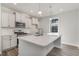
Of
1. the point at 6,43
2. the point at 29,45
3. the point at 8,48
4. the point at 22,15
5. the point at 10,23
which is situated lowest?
the point at 8,48

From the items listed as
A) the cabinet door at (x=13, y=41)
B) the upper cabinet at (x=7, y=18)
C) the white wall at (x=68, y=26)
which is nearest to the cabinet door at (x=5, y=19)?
the upper cabinet at (x=7, y=18)

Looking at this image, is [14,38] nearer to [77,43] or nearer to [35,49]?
[35,49]

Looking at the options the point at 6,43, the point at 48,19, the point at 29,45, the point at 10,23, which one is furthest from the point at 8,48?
the point at 48,19

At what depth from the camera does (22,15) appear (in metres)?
3.71

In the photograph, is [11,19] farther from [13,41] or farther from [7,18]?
[13,41]

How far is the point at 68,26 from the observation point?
12.0 feet

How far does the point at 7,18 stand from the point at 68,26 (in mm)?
3211

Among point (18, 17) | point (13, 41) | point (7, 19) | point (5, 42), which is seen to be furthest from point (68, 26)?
point (5, 42)

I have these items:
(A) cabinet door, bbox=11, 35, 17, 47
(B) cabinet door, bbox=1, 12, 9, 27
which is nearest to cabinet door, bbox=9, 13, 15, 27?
(B) cabinet door, bbox=1, 12, 9, 27

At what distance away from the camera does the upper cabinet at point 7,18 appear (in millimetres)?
2865

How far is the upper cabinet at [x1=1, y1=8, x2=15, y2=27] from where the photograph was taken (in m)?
2.87

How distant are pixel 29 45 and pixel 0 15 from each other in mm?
2040

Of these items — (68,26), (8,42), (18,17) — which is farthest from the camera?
(68,26)

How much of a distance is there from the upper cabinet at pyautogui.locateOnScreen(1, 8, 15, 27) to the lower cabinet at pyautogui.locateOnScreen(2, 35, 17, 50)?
0.59 meters
